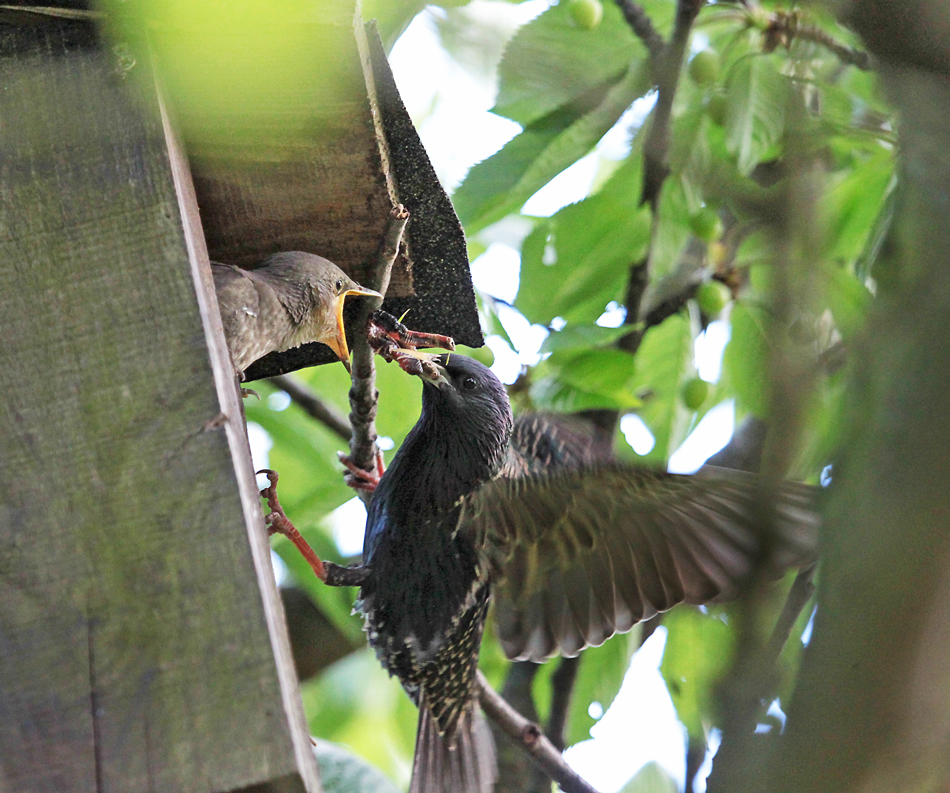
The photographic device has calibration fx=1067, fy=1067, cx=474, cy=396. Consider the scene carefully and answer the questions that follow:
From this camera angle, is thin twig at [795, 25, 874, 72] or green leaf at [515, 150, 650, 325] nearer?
thin twig at [795, 25, 874, 72]

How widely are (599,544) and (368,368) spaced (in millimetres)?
780

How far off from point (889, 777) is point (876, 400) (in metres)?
0.29

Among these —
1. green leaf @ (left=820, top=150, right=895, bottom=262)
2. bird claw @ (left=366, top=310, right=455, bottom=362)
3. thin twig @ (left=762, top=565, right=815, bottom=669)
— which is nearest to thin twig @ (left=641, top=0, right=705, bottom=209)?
green leaf @ (left=820, top=150, right=895, bottom=262)

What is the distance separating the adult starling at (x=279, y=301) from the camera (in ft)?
7.85

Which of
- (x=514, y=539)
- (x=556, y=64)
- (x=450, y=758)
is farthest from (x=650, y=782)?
(x=556, y=64)

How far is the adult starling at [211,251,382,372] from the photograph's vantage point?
2.39m

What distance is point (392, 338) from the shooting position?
2.74 metres

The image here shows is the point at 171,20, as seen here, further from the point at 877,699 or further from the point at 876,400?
the point at 877,699

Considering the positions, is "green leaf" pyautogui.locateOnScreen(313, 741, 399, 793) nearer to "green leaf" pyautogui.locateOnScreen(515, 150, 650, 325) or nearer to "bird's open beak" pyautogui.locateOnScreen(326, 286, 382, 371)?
"bird's open beak" pyautogui.locateOnScreen(326, 286, 382, 371)

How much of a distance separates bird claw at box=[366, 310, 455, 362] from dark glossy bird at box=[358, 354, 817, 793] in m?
0.09

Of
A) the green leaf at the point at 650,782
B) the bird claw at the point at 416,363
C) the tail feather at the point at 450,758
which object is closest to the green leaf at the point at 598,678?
the green leaf at the point at 650,782

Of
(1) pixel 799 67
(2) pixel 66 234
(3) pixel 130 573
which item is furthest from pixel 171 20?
(1) pixel 799 67

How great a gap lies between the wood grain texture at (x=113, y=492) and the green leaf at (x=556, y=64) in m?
1.60

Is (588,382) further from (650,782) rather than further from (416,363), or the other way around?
(650,782)
